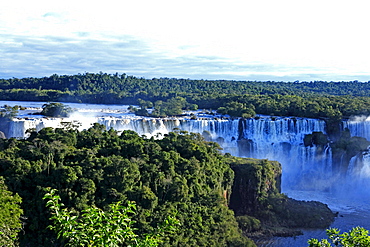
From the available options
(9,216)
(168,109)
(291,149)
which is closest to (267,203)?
(291,149)

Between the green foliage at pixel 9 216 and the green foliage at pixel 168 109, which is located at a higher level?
the green foliage at pixel 168 109

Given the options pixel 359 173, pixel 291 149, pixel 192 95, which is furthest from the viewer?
pixel 192 95

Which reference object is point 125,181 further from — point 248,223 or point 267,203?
point 267,203

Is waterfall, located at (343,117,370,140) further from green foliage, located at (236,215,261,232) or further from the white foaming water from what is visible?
green foliage, located at (236,215,261,232)

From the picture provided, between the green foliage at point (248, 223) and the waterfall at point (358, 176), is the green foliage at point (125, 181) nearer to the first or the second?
the green foliage at point (248, 223)

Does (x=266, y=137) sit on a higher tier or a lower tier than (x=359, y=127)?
lower

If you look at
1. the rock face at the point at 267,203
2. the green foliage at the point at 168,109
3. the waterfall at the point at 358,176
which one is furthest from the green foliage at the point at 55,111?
the waterfall at the point at 358,176

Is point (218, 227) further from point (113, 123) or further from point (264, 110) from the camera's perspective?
point (264, 110)

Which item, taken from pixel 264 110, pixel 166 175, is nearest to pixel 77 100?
pixel 264 110

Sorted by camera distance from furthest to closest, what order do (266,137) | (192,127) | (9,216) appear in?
(266,137)
(192,127)
(9,216)
